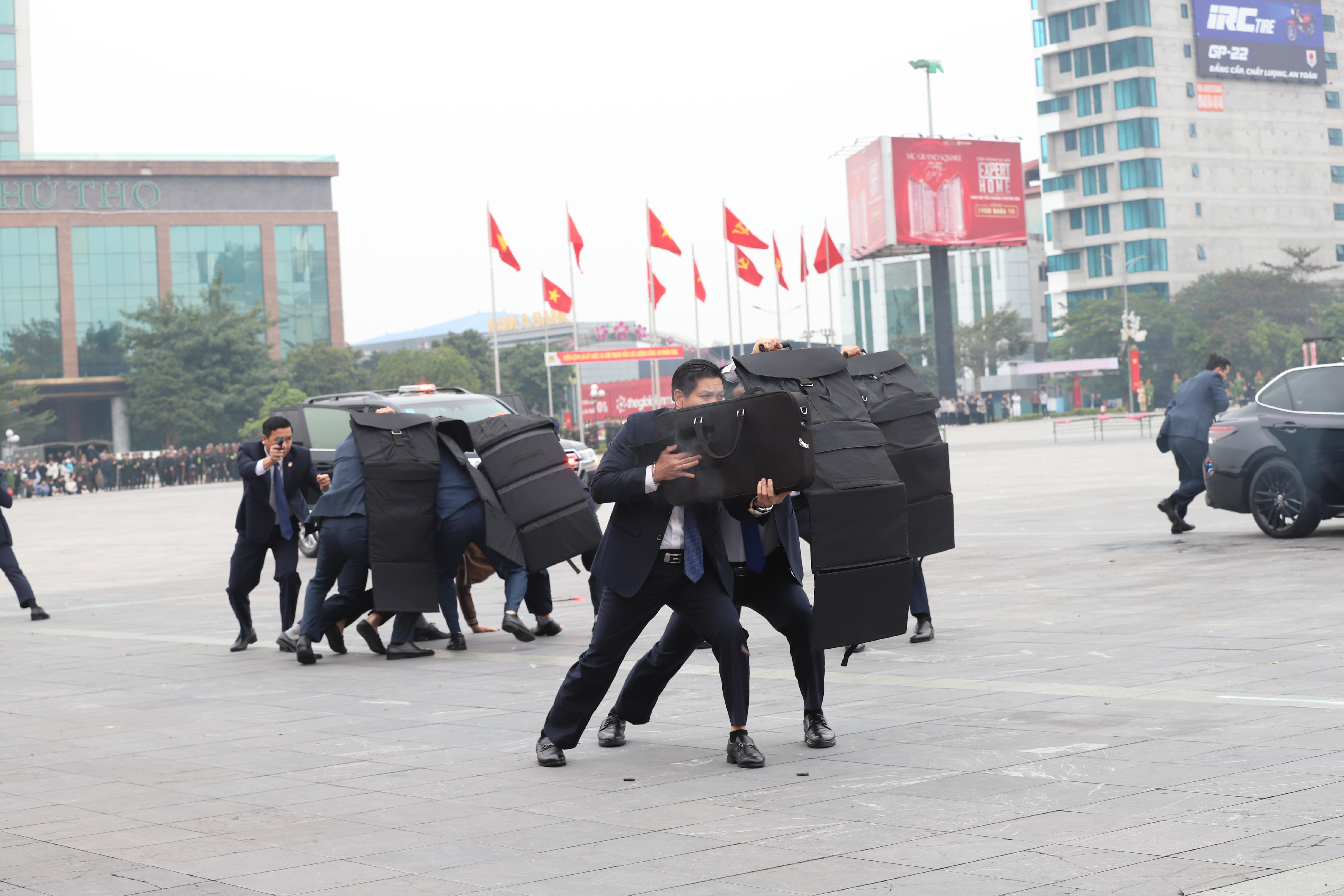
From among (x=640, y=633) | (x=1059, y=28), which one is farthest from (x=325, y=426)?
(x=1059, y=28)

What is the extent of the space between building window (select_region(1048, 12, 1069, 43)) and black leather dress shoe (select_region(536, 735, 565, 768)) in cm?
A: 10889

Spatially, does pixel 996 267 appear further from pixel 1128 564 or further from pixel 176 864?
pixel 176 864

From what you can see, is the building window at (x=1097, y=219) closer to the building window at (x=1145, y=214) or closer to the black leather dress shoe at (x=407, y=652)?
the building window at (x=1145, y=214)

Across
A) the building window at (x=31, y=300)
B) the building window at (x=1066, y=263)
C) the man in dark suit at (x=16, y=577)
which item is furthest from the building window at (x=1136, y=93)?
the man in dark suit at (x=16, y=577)

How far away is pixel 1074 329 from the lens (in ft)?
305

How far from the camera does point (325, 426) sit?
19.2m

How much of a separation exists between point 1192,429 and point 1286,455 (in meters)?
1.17

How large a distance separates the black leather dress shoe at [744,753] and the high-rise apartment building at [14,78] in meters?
117

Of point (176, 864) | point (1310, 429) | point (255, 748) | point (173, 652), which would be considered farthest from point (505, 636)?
point (1310, 429)

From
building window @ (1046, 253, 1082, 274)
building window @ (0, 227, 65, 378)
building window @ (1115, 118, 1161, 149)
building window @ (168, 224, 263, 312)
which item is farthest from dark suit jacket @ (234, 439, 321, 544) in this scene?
building window @ (1046, 253, 1082, 274)

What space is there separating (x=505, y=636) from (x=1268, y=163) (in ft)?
366

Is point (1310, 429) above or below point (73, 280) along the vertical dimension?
below

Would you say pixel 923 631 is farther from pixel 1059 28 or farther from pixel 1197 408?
pixel 1059 28

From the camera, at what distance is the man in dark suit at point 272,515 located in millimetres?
10695
